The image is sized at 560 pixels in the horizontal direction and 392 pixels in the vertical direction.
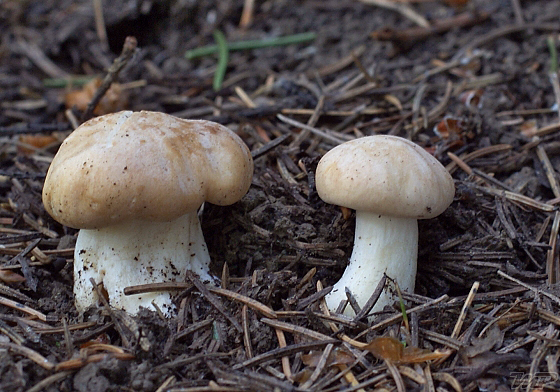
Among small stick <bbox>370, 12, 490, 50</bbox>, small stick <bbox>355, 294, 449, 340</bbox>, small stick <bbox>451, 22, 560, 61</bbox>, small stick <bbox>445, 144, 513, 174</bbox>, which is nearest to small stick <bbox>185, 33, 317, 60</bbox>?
small stick <bbox>370, 12, 490, 50</bbox>

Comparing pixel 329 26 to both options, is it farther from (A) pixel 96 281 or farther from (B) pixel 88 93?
(A) pixel 96 281

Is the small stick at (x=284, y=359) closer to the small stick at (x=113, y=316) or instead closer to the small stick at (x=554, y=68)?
the small stick at (x=113, y=316)

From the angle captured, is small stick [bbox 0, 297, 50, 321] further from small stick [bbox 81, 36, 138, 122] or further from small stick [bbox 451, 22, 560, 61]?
small stick [bbox 451, 22, 560, 61]

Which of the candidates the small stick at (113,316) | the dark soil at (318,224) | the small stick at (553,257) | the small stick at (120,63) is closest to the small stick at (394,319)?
the dark soil at (318,224)

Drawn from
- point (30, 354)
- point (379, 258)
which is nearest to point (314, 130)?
point (379, 258)

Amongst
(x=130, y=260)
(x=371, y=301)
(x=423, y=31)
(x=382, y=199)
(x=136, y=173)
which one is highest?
(x=423, y=31)

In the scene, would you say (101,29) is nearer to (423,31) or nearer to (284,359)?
(423,31)
